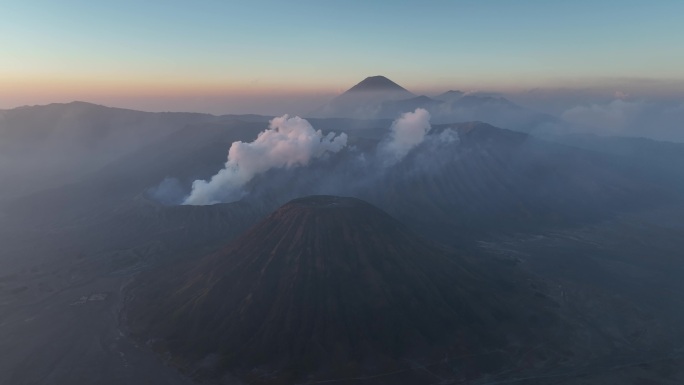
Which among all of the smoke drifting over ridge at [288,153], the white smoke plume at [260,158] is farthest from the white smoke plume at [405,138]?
the white smoke plume at [260,158]

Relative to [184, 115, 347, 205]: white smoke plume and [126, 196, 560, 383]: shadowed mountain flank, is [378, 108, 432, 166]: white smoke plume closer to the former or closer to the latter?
[184, 115, 347, 205]: white smoke plume

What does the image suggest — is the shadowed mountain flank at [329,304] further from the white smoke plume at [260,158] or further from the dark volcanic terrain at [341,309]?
the white smoke plume at [260,158]

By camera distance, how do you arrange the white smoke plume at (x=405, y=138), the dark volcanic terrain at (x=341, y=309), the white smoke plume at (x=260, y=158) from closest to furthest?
the dark volcanic terrain at (x=341, y=309), the white smoke plume at (x=260, y=158), the white smoke plume at (x=405, y=138)

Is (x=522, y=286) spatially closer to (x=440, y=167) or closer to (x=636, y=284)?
(x=636, y=284)

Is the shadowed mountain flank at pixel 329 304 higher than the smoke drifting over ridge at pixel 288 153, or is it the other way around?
the smoke drifting over ridge at pixel 288 153

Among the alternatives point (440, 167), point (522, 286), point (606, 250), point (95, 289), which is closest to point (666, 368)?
point (522, 286)

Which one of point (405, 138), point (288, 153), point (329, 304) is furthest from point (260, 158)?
point (329, 304)
